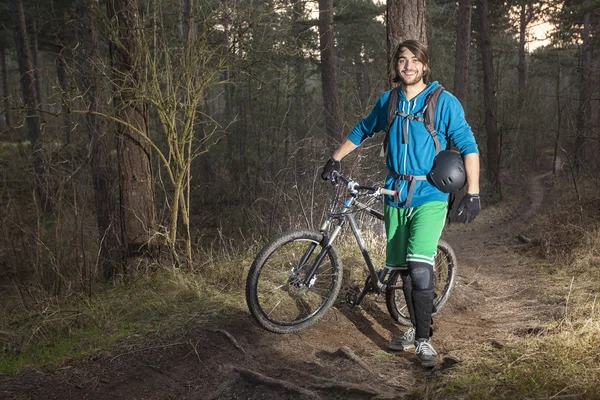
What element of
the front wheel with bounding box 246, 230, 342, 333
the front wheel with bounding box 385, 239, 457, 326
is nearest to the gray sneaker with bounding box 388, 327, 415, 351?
the front wheel with bounding box 385, 239, 457, 326

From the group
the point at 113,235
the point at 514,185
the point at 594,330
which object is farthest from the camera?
the point at 514,185

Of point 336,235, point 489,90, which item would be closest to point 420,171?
point 336,235

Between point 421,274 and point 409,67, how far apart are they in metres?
1.60

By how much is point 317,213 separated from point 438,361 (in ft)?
15.7

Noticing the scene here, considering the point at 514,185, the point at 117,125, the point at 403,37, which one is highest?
the point at 403,37

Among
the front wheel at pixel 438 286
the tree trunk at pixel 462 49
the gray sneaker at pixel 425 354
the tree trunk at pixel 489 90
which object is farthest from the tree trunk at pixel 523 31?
the gray sneaker at pixel 425 354

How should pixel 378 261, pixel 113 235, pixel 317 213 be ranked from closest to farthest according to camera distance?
pixel 378 261, pixel 113 235, pixel 317 213

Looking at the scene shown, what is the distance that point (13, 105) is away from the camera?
5.19 m

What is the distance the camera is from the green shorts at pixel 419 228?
156 inches

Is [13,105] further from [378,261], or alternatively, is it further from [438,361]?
[438,361]

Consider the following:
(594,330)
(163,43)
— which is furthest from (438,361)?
(163,43)

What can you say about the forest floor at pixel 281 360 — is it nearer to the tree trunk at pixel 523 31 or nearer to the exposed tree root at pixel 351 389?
the exposed tree root at pixel 351 389

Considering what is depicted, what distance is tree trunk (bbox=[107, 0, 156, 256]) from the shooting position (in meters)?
5.88

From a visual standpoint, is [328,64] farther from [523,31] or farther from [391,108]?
[523,31]
